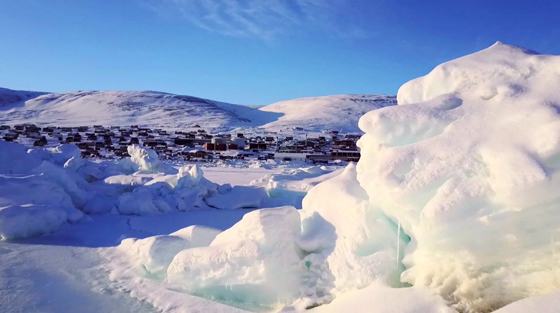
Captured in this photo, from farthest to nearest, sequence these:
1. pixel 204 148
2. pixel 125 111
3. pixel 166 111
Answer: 1. pixel 166 111
2. pixel 125 111
3. pixel 204 148

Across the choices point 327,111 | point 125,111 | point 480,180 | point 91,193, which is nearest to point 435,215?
point 480,180

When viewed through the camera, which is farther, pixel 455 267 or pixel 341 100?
pixel 341 100

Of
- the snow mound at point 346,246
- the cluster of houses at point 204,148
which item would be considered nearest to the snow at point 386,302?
the snow mound at point 346,246

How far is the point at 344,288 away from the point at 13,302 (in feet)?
9.93

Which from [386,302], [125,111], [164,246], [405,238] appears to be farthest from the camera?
[125,111]

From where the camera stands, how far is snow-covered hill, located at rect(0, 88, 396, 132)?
172ft

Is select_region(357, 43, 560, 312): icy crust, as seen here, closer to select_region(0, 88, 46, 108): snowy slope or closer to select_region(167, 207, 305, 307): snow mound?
select_region(167, 207, 305, 307): snow mound

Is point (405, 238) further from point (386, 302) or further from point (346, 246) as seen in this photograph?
point (386, 302)

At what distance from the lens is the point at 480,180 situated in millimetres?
3062

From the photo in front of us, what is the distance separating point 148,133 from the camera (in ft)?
126

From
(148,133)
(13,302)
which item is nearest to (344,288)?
(13,302)

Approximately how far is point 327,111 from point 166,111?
2288cm

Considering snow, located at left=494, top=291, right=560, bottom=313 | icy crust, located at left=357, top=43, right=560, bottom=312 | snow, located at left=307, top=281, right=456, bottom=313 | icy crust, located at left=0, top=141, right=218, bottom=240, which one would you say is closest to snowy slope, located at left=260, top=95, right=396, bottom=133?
icy crust, located at left=0, top=141, right=218, bottom=240

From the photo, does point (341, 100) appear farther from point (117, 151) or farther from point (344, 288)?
point (344, 288)
